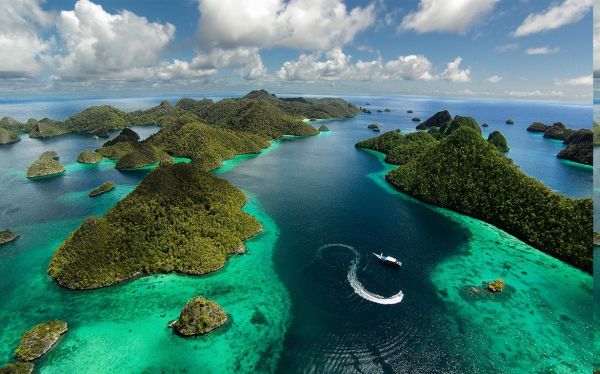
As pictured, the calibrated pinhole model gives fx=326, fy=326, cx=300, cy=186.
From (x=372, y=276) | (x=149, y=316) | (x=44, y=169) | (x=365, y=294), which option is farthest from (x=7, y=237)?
(x=372, y=276)

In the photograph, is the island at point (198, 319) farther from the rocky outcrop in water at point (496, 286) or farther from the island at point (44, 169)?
the island at point (44, 169)

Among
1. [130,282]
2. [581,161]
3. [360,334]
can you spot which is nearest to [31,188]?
[130,282]

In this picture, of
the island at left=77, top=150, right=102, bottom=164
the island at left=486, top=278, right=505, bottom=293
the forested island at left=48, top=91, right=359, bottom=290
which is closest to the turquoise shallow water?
the forested island at left=48, top=91, right=359, bottom=290

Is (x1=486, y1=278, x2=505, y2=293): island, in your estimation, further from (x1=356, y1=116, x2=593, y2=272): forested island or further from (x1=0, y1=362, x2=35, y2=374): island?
(x1=0, y1=362, x2=35, y2=374): island

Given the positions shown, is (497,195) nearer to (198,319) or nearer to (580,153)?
(198,319)

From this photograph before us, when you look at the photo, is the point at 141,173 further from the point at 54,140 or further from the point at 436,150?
the point at 54,140

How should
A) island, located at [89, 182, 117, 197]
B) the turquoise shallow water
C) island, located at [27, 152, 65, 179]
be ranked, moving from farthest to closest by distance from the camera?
1. island, located at [27, 152, 65, 179]
2. island, located at [89, 182, 117, 197]
3. the turquoise shallow water
